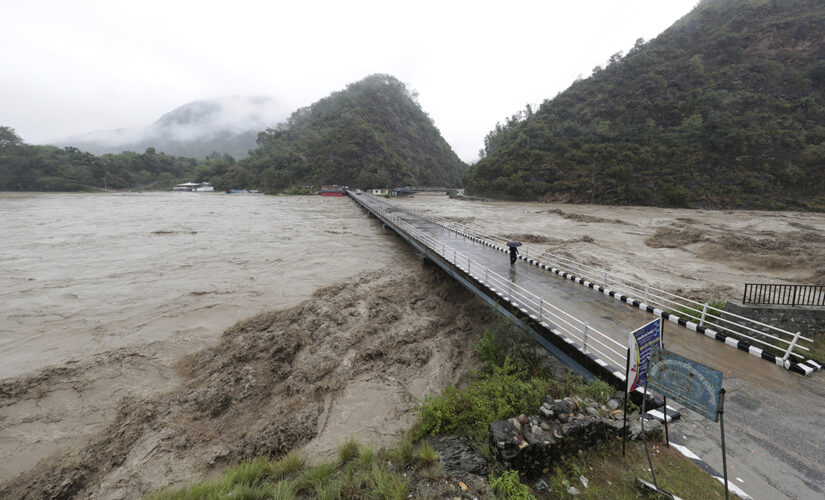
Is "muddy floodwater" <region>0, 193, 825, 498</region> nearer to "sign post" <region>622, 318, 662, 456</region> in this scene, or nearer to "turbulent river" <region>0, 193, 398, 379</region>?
"turbulent river" <region>0, 193, 398, 379</region>

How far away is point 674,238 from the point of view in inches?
886

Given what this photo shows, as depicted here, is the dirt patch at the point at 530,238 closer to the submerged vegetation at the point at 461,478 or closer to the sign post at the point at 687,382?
the submerged vegetation at the point at 461,478

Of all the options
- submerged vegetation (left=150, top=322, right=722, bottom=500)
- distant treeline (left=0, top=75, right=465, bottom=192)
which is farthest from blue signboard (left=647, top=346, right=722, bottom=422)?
distant treeline (left=0, top=75, right=465, bottom=192)

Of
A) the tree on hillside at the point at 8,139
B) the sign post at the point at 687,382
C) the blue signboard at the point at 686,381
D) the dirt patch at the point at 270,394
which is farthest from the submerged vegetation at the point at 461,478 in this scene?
the tree on hillside at the point at 8,139

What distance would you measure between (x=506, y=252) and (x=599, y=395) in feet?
33.1

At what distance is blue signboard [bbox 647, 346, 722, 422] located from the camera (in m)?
3.01

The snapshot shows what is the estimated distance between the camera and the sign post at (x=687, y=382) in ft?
9.80

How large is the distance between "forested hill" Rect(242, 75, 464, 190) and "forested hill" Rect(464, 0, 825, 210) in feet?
110

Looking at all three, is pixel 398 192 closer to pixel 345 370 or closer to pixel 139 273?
pixel 139 273

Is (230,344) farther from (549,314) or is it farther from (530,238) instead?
(530,238)

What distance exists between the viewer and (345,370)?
8.19m

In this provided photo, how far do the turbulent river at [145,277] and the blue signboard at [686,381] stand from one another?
36.0ft

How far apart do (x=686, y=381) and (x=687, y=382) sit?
0.01 metres

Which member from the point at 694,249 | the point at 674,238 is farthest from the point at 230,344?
the point at 674,238
